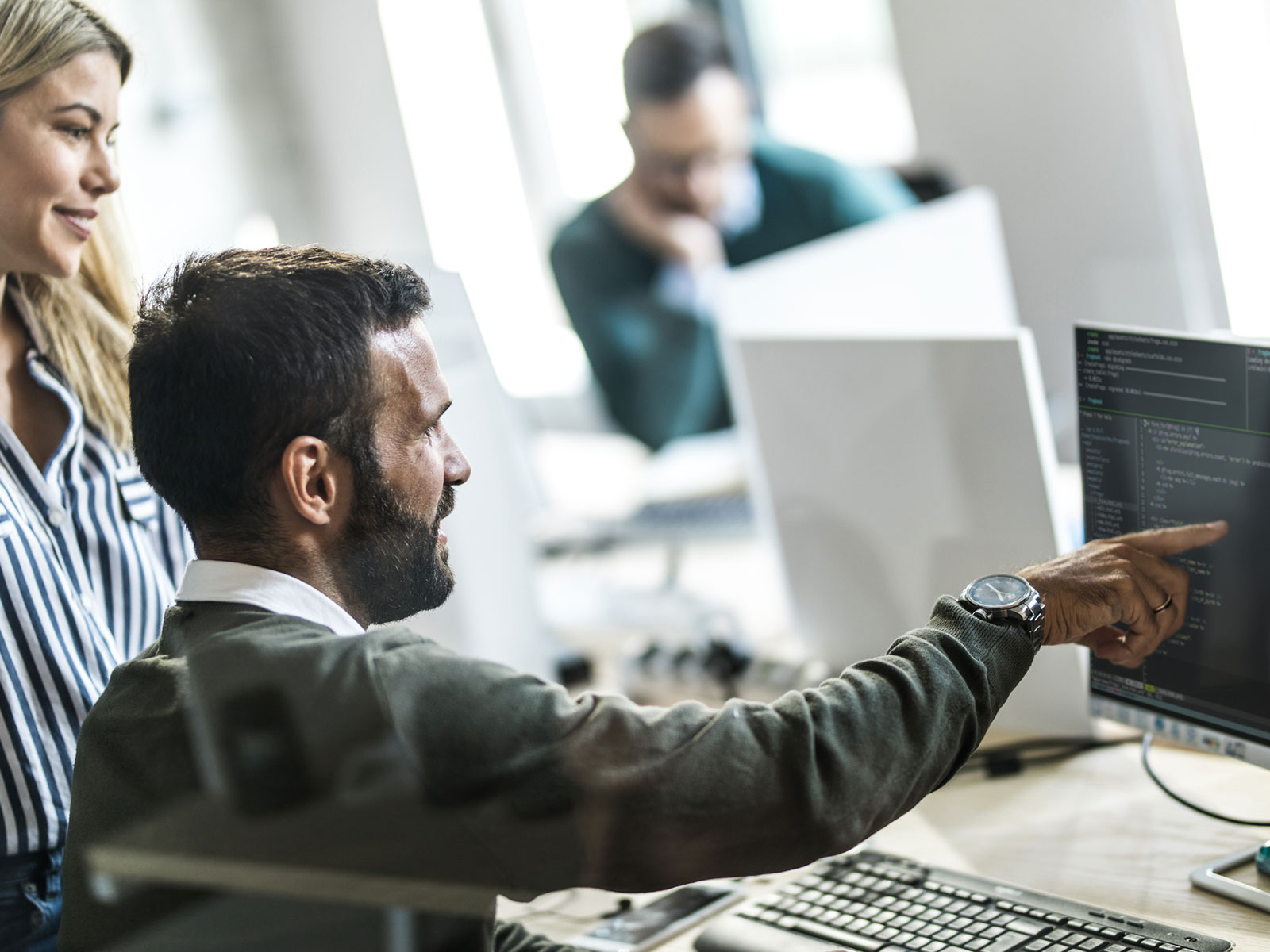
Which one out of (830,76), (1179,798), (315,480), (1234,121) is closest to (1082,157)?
(1234,121)

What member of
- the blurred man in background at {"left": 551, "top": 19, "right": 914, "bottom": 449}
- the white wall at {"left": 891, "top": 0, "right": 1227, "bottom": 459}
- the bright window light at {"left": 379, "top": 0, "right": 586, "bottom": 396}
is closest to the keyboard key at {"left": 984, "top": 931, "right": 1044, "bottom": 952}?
the white wall at {"left": 891, "top": 0, "right": 1227, "bottom": 459}

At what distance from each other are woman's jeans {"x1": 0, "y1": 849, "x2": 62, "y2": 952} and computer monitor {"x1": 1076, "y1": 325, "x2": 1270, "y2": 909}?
94cm

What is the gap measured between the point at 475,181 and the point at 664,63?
0.91m

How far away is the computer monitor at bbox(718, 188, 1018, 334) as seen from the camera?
1657 mm

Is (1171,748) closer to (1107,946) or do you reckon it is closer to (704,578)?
(1107,946)

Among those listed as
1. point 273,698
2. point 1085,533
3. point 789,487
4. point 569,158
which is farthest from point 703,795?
point 569,158

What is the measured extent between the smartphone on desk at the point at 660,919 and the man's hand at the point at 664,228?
68.0 inches

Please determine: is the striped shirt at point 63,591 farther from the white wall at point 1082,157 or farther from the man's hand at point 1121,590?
the white wall at point 1082,157

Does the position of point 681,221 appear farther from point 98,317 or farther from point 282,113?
point 98,317

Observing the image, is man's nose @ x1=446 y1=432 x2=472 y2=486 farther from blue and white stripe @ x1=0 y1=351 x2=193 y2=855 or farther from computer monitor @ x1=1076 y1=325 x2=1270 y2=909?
computer monitor @ x1=1076 y1=325 x2=1270 y2=909

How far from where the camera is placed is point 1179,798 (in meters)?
1.19

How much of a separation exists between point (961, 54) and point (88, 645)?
171 centimetres

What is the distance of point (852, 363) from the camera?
1444mm

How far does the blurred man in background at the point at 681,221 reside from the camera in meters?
2.65
